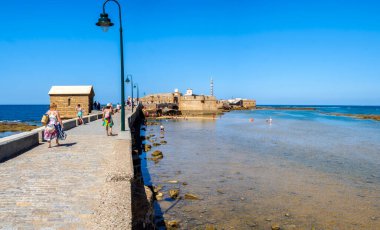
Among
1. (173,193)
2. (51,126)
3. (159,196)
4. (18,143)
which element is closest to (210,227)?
(173,193)

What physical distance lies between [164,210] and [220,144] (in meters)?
16.3

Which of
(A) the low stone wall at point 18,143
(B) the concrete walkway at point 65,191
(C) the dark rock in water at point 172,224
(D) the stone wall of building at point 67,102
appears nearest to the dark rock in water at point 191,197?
(C) the dark rock in water at point 172,224

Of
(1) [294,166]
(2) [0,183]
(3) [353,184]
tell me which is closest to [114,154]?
(2) [0,183]

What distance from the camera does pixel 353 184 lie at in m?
13.9

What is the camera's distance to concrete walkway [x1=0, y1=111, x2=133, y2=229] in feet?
15.1

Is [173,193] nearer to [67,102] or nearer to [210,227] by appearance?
[210,227]

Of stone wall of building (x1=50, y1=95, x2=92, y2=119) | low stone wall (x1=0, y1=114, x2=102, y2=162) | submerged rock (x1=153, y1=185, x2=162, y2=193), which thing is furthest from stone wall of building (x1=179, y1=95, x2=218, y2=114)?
low stone wall (x1=0, y1=114, x2=102, y2=162)

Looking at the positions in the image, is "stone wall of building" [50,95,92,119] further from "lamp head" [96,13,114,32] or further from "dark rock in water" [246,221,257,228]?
"dark rock in water" [246,221,257,228]

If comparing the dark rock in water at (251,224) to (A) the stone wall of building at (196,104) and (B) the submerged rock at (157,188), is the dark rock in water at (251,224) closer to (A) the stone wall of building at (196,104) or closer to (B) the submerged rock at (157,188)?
(B) the submerged rock at (157,188)

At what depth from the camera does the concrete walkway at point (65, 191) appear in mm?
4617

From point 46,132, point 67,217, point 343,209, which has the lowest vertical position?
point 343,209

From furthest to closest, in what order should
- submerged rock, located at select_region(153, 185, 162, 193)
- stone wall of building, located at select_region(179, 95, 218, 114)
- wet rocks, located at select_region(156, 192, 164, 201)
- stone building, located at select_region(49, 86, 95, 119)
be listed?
stone wall of building, located at select_region(179, 95, 218, 114), stone building, located at select_region(49, 86, 95, 119), submerged rock, located at select_region(153, 185, 162, 193), wet rocks, located at select_region(156, 192, 164, 201)

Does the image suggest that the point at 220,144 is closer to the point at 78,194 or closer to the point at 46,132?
the point at 46,132

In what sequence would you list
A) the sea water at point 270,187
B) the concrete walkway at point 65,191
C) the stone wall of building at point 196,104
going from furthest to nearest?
1. the stone wall of building at point 196,104
2. the sea water at point 270,187
3. the concrete walkway at point 65,191
